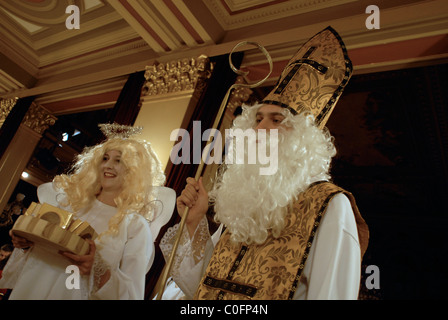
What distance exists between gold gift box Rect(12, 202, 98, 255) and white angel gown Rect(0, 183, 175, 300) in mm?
149

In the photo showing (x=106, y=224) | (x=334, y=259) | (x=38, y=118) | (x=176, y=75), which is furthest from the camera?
(x=38, y=118)

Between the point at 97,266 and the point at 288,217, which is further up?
the point at 288,217

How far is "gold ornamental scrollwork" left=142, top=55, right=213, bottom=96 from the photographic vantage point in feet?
15.1

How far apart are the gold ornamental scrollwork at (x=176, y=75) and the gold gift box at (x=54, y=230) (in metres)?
3.08

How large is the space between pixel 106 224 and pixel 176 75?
2.88 meters

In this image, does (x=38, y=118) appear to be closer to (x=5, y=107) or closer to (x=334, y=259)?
(x=5, y=107)

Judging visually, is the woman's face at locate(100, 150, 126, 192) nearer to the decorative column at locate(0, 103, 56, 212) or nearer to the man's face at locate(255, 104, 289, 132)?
the man's face at locate(255, 104, 289, 132)

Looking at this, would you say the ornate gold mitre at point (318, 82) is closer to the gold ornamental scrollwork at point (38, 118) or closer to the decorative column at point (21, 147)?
the decorative column at point (21, 147)

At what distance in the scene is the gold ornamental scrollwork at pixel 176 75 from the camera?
4598 mm

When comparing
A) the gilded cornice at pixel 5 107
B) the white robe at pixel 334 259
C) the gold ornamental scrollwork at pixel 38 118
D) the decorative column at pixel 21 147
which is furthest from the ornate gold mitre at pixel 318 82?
the gilded cornice at pixel 5 107

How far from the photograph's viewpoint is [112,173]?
2523mm

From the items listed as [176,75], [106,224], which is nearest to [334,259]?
[106,224]

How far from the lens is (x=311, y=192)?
Answer: 1.75 metres

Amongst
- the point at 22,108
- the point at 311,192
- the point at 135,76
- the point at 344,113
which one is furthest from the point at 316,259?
the point at 22,108
